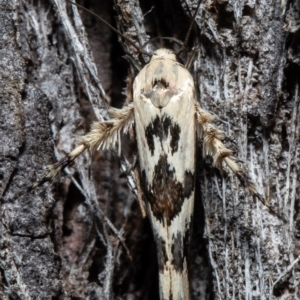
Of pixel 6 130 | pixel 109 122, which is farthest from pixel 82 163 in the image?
pixel 6 130

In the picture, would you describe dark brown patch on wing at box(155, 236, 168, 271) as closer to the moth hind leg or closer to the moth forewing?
the moth forewing

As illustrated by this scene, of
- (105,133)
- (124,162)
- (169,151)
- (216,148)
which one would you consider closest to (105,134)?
(105,133)

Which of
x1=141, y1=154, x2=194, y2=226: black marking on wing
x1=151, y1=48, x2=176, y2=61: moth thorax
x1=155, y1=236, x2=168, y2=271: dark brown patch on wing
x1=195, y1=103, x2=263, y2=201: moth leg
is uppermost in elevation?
x1=151, y1=48, x2=176, y2=61: moth thorax

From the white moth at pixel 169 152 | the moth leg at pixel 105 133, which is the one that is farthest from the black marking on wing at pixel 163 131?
the moth leg at pixel 105 133

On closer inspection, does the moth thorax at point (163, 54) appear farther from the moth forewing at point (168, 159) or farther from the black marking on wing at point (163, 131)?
the black marking on wing at point (163, 131)

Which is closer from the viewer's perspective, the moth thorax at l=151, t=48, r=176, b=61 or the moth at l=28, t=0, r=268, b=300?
the moth at l=28, t=0, r=268, b=300

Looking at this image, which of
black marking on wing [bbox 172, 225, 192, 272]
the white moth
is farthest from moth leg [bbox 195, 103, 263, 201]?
black marking on wing [bbox 172, 225, 192, 272]

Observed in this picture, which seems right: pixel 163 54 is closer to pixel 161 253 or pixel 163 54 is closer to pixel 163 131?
pixel 163 131

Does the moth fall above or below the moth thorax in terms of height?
below
